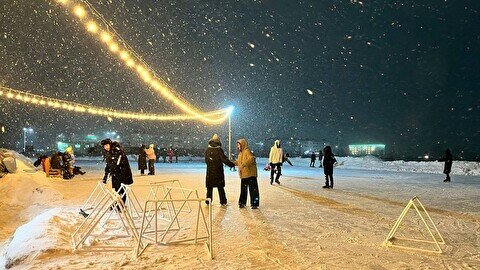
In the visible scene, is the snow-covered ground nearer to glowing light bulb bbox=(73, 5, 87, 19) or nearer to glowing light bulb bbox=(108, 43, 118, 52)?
glowing light bulb bbox=(108, 43, 118, 52)

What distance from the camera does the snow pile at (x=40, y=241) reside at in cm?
480

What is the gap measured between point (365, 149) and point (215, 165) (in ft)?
238

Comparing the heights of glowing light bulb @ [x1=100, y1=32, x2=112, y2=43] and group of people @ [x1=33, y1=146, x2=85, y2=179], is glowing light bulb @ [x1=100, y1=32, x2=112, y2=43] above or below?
above

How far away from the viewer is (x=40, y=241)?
5176 mm

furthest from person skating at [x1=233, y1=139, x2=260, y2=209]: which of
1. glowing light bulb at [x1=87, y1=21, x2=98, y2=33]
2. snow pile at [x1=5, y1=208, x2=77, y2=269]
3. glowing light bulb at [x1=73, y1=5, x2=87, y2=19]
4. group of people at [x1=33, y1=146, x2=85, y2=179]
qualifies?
group of people at [x1=33, y1=146, x2=85, y2=179]

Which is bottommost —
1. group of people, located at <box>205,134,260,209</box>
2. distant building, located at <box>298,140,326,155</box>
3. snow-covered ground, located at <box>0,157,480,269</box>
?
snow-covered ground, located at <box>0,157,480,269</box>

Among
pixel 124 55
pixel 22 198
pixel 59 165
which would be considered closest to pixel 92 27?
pixel 124 55

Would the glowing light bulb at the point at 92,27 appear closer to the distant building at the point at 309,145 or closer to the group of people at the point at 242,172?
the group of people at the point at 242,172

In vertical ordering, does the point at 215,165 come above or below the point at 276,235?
above

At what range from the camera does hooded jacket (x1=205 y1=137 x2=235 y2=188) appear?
28.9 ft

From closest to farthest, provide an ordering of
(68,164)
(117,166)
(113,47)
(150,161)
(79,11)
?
(117,166)
(79,11)
(113,47)
(68,164)
(150,161)

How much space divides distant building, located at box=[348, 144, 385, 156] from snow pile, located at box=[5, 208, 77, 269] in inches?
2838

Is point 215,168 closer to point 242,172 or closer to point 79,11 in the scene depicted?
point 242,172

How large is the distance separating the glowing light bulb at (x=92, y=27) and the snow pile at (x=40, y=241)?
6.27 meters
